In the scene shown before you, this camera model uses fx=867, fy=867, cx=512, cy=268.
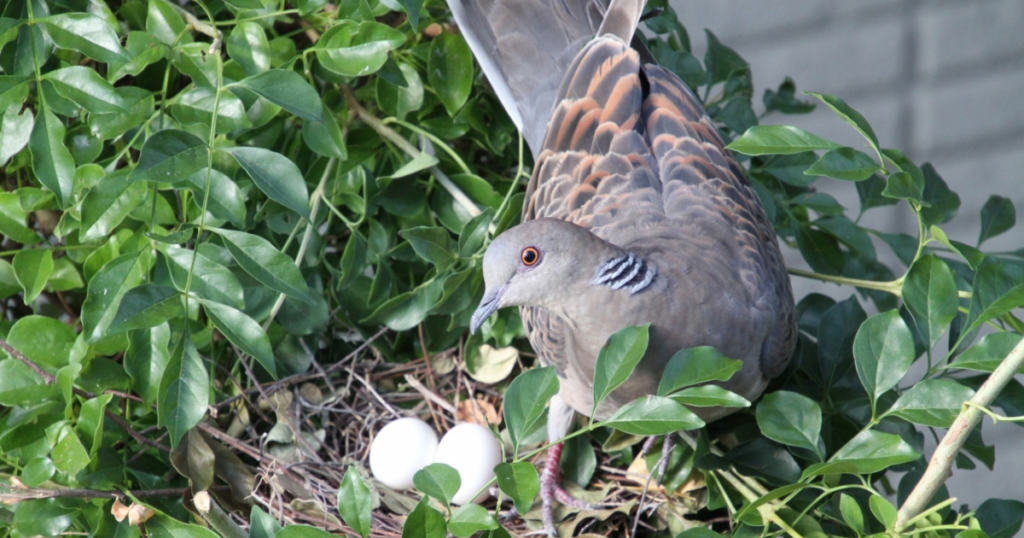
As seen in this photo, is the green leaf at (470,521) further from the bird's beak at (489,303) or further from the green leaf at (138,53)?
the green leaf at (138,53)

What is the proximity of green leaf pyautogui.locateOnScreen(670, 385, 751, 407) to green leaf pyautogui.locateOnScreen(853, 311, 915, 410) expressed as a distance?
0.44 ft

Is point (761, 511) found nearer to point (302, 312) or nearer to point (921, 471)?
point (921, 471)

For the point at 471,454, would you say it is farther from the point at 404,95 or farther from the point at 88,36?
the point at 88,36

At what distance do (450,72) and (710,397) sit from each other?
53 centimetres

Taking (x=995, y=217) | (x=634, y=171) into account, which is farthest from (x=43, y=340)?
(x=995, y=217)

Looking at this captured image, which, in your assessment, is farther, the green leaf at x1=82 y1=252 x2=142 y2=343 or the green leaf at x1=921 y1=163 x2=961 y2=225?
the green leaf at x1=921 y1=163 x2=961 y2=225

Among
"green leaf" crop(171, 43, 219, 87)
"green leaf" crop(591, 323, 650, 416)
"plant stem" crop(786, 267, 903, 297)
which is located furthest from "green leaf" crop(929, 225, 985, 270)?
"green leaf" crop(171, 43, 219, 87)

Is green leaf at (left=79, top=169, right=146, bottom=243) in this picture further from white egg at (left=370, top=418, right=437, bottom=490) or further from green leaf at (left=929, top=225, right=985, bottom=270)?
green leaf at (left=929, top=225, right=985, bottom=270)

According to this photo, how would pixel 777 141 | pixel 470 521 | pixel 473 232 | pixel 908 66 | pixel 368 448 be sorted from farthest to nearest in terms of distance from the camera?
pixel 908 66
pixel 368 448
pixel 473 232
pixel 777 141
pixel 470 521

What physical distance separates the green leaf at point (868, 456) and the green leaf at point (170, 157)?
52 centimetres

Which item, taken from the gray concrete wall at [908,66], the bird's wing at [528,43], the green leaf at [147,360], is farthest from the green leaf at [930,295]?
the gray concrete wall at [908,66]

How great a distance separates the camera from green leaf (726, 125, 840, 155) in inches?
26.3

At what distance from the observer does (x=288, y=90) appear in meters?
0.74

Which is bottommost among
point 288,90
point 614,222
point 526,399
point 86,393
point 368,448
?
point 368,448
